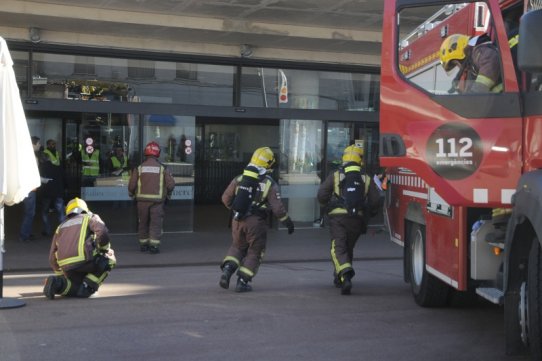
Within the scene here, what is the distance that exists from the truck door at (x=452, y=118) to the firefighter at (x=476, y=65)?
3 centimetres

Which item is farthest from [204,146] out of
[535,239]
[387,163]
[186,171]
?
[535,239]

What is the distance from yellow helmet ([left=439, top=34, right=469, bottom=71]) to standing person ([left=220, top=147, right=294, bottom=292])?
2.85 metres

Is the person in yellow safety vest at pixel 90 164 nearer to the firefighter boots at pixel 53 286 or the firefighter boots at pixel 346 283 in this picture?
the firefighter boots at pixel 53 286

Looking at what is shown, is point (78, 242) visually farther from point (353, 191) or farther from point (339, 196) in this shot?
point (353, 191)

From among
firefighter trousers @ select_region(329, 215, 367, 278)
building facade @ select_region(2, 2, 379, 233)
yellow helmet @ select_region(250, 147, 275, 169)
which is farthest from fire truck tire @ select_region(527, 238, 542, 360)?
building facade @ select_region(2, 2, 379, 233)

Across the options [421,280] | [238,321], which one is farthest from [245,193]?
[421,280]

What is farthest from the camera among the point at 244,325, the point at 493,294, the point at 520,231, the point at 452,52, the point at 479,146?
the point at 244,325

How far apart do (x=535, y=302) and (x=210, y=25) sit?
10114 mm

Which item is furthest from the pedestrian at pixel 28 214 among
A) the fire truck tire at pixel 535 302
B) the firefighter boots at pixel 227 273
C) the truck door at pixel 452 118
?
the fire truck tire at pixel 535 302

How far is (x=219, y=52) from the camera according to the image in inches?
595

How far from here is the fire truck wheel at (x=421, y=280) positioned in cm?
762

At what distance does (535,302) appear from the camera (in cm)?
454

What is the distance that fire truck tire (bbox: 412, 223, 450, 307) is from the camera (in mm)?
7613

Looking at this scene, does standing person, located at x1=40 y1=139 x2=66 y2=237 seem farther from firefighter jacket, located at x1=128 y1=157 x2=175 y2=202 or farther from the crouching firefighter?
the crouching firefighter
